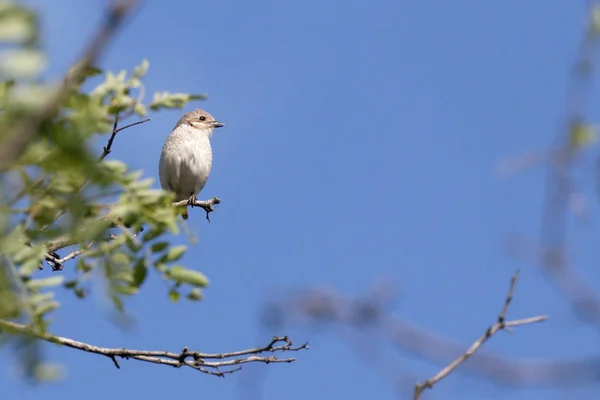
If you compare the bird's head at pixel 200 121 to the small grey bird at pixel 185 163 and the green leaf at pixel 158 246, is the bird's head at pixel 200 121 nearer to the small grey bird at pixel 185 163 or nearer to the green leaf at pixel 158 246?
the small grey bird at pixel 185 163

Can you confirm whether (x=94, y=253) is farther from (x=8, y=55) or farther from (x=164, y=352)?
(x=164, y=352)

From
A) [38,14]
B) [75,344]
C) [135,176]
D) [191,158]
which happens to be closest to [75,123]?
[38,14]

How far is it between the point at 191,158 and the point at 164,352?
832 cm

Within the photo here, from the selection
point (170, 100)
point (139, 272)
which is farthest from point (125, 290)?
point (170, 100)

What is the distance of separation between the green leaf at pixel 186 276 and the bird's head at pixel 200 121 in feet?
36.1

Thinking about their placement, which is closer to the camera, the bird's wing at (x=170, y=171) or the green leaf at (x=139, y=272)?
the green leaf at (x=139, y=272)

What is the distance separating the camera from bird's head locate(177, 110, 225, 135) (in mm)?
14383

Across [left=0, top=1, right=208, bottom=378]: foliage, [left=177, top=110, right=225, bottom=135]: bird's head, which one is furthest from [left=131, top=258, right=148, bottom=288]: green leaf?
[left=177, top=110, right=225, bottom=135]: bird's head

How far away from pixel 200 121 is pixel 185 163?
1720 mm

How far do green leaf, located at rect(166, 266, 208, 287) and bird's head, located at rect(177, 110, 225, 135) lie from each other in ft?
36.1

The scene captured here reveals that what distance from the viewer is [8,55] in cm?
230

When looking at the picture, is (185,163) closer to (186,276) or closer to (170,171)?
(170,171)

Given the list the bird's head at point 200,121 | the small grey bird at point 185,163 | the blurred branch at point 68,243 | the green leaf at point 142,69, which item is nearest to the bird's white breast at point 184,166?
the small grey bird at point 185,163

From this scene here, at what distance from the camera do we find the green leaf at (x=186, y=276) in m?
3.37
